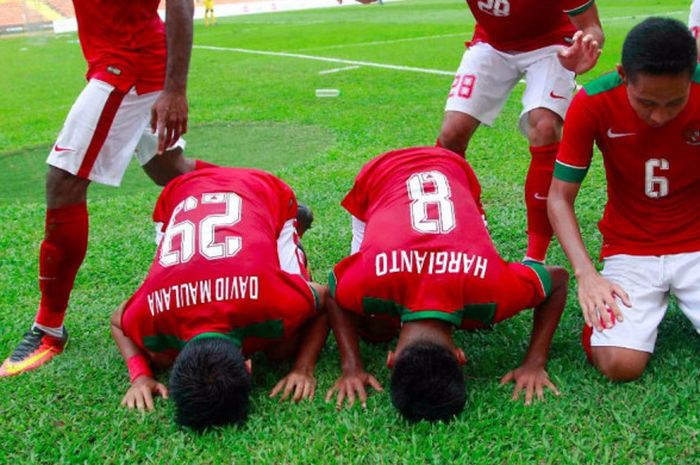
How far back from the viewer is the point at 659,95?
2875 millimetres

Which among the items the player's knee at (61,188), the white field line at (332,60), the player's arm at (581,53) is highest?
the player's arm at (581,53)

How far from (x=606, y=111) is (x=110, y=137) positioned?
6.75ft

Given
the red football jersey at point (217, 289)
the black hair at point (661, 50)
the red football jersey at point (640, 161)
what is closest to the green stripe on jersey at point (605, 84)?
the red football jersey at point (640, 161)

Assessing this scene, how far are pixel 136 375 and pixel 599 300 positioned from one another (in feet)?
5.52

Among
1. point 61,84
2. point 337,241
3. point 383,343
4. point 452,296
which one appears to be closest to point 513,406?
point 452,296

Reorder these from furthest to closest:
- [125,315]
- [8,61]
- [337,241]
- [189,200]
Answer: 1. [8,61]
2. [337,241]
3. [189,200]
4. [125,315]

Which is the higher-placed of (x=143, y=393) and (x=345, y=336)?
(x=345, y=336)

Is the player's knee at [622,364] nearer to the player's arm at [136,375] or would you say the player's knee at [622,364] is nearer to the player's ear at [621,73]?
the player's ear at [621,73]

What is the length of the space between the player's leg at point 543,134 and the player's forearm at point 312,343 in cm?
115

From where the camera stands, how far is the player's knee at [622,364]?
2992 millimetres

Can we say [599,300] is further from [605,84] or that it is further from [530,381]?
[605,84]

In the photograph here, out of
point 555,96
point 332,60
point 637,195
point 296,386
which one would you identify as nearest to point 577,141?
point 637,195

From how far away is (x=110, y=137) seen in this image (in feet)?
12.3

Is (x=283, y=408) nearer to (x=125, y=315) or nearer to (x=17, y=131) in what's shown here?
(x=125, y=315)
